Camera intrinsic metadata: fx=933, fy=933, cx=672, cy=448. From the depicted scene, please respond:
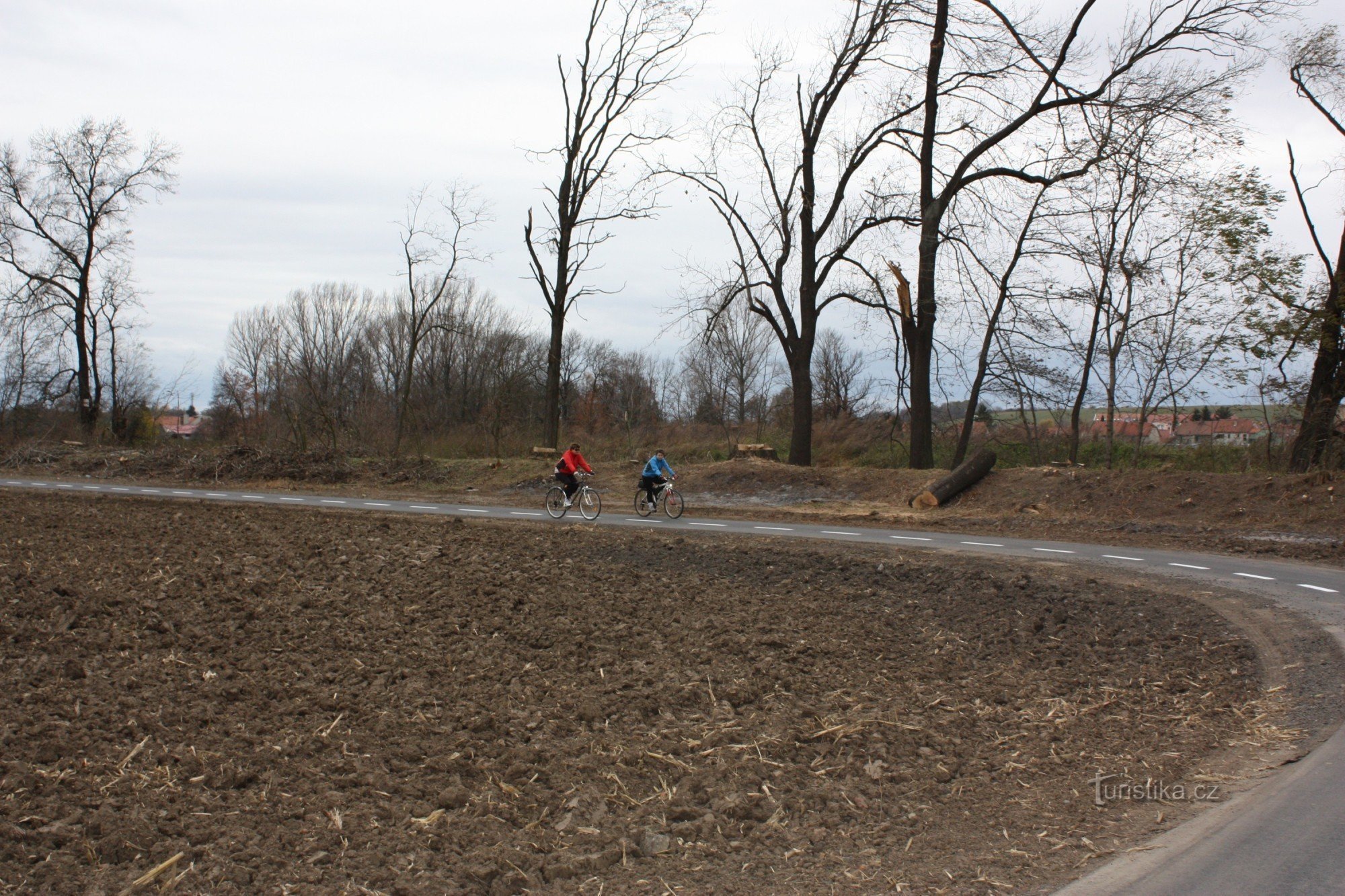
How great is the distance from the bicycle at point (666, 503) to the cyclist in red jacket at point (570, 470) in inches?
58.5

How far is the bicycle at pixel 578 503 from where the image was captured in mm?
19484

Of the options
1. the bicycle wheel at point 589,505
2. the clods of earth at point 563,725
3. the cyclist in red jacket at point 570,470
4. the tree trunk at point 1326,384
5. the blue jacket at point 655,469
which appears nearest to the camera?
the clods of earth at point 563,725

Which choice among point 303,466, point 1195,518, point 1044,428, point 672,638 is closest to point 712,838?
point 672,638

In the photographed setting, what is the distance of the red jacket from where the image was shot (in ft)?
64.1

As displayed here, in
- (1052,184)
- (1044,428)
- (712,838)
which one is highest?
(1052,184)

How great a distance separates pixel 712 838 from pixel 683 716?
5.23 feet

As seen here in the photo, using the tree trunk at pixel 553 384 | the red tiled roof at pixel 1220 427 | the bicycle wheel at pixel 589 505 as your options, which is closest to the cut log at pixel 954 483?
the bicycle wheel at pixel 589 505

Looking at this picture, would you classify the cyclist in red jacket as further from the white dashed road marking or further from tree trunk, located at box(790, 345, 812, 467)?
tree trunk, located at box(790, 345, 812, 467)

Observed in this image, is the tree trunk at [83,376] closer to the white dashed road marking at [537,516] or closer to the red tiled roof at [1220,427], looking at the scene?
the white dashed road marking at [537,516]

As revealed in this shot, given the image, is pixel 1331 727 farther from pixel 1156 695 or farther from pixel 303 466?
pixel 303 466

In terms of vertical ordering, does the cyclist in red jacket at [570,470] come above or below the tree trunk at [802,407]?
below

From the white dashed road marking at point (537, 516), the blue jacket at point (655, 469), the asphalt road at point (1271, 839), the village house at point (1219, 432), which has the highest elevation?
the village house at point (1219, 432)

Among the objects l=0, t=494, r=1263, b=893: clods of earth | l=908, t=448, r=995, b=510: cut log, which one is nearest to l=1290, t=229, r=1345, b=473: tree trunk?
l=908, t=448, r=995, b=510: cut log

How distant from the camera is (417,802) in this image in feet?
15.8
